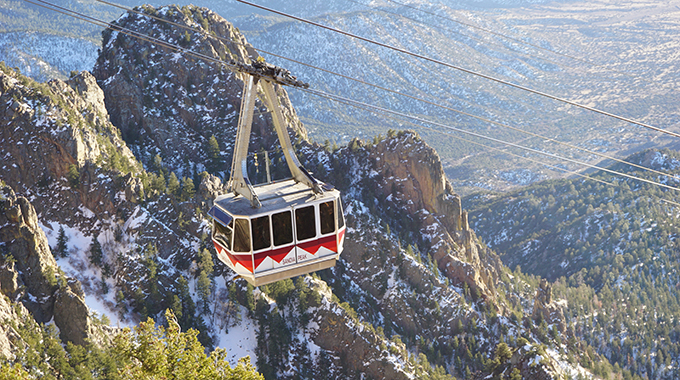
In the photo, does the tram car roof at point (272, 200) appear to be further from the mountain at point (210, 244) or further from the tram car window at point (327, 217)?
the mountain at point (210, 244)

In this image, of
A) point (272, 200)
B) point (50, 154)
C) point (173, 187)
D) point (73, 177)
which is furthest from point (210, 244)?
point (272, 200)

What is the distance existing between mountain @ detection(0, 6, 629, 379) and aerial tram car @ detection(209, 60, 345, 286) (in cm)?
3979

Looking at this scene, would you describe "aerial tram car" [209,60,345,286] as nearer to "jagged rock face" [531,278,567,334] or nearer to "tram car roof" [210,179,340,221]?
"tram car roof" [210,179,340,221]

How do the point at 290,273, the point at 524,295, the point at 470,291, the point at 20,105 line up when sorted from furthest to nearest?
1. the point at 524,295
2. the point at 470,291
3. the point at 20,105
4. the point at 290,273

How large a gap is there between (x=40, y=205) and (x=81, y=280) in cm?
1220

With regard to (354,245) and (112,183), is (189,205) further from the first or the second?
(354,245)

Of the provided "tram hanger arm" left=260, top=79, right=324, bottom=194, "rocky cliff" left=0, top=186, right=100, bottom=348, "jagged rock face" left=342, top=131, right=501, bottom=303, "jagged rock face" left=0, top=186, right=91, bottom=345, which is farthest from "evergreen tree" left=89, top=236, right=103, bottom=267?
"tram hanger arm" left=260, top=79, right=324, bottom=194

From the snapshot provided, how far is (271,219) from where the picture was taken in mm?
29969

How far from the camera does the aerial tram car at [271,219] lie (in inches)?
1180

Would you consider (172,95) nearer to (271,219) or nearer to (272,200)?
(272,200)

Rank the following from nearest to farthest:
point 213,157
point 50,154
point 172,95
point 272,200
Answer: point 272,200 < point 50,154 < point 213,157 < point 172,95

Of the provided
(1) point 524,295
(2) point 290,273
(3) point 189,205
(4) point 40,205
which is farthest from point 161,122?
(1) point 524,295

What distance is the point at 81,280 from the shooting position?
80562 mm

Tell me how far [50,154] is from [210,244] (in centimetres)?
2656
